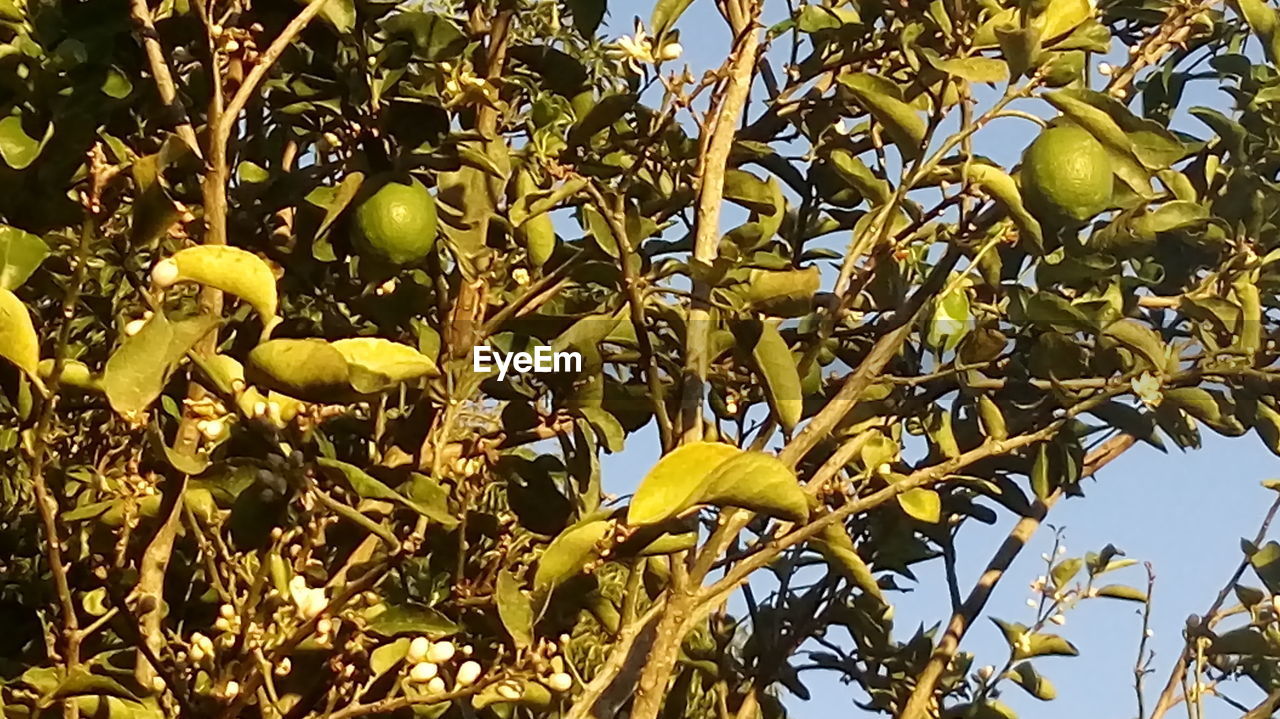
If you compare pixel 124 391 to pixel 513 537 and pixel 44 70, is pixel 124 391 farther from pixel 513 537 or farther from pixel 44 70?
pixel 513 537

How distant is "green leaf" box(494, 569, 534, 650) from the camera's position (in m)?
1.25

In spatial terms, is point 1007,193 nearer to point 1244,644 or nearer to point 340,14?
point 340,14

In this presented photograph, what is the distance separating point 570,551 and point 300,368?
0.30 meters

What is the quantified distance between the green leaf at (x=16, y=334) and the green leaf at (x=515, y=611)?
1.37 ft

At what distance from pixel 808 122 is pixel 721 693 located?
2.26 ft

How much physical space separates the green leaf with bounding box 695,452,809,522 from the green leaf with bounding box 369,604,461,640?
0.29 m

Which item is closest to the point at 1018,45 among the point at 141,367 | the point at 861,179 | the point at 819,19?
the point at 861,179

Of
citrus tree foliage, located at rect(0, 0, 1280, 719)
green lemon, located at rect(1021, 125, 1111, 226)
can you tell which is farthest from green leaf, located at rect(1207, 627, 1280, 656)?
green lemon, located at rect(1021, 125, 1111, 226)

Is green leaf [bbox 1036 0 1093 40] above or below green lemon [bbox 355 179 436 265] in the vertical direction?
above

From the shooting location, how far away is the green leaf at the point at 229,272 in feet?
3.58

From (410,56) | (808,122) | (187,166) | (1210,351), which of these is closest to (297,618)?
(187,166)

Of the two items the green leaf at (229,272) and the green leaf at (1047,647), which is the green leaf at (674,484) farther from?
the green leaf at (1047,647)

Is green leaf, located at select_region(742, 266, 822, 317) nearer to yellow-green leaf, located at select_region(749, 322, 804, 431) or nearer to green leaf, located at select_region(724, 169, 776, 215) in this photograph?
yellow-green leaf, located at select_region(749, 322, 804, 431)

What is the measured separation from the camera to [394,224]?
4.64 ft
